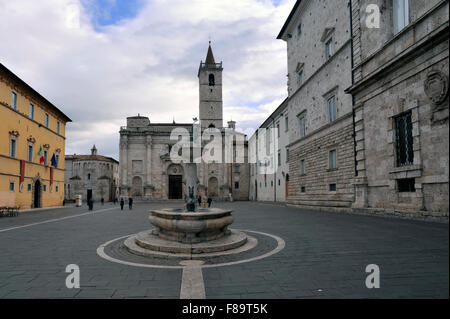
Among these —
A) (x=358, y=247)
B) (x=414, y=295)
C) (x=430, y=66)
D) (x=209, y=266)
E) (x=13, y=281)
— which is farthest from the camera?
(x=430, y=66)

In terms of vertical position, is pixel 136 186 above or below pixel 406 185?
below

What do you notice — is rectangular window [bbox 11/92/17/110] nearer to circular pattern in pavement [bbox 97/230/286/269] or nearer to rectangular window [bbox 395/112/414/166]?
circular pattern in pavement [bbox 97/230/286/269]

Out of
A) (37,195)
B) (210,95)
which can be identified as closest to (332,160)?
(37,195)

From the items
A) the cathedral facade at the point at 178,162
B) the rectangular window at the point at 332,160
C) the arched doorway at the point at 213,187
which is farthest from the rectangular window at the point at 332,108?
the arched doorway at the point at 213,187

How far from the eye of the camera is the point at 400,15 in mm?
12555

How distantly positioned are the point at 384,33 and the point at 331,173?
8749mm

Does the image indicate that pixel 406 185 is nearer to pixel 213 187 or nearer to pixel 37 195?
pixel 37 195

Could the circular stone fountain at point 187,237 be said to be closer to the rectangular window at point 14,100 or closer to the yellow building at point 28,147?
the yellow building at point 28,147

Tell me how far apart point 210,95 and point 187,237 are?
50615 millimetres

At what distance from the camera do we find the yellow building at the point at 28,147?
22656mm

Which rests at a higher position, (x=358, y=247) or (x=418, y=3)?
(x=418, y=3)
